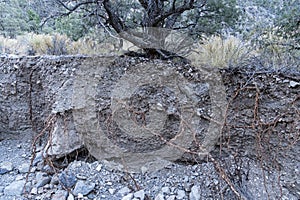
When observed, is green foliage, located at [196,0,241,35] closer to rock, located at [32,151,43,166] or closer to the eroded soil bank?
the eroded soil bank

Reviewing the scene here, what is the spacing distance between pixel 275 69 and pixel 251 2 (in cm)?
128

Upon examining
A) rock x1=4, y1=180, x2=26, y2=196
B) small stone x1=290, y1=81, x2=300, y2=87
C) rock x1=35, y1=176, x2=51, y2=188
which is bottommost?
rock x1=4, y1=180, x2=26, y2=196

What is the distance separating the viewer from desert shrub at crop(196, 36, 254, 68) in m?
1.46

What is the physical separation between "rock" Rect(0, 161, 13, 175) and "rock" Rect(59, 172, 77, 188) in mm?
342

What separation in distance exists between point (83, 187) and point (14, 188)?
1.11 feet

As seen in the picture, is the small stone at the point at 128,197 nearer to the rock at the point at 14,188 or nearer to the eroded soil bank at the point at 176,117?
the eroded soil bank at the point at 176,117

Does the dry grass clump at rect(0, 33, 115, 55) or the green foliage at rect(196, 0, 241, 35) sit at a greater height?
the green foliage at rect(196, 0, 241, 35)

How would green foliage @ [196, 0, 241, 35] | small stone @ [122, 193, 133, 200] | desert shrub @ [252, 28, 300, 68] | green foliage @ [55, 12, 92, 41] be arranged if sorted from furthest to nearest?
green foliage @ [55, 12, 92, 41], green foliage @ [196, 0, 241, 35], desert shrub @ [252, 28, 300, 68], small stone @ [122, 193, 133, 200]

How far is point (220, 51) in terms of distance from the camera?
1694mm

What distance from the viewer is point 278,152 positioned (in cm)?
118

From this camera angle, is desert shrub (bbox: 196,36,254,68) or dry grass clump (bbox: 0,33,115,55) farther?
dry grass clump (bbox: 0,33,115,55)

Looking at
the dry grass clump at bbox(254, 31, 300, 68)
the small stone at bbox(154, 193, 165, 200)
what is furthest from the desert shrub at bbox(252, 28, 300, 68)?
the small stone at bbox(154, 193, 165, 200)

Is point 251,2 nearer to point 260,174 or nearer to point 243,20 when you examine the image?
point 243,20

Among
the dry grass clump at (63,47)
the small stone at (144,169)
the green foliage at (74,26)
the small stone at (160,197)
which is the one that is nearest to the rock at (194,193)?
the small stone at (160,197)
